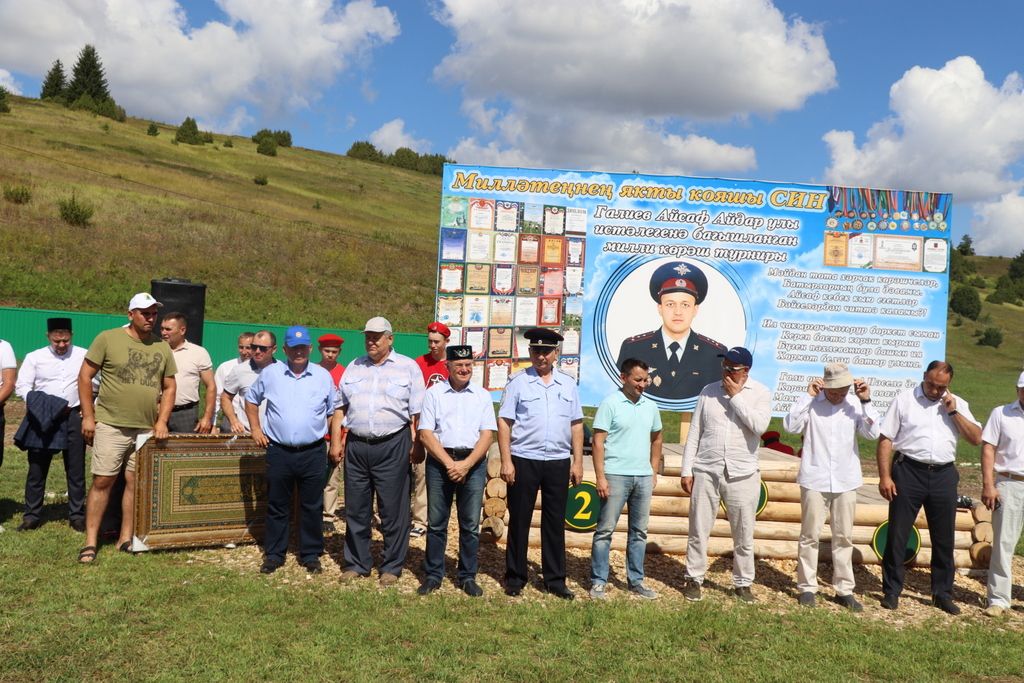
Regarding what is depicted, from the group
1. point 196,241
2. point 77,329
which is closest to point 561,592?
point 77,329

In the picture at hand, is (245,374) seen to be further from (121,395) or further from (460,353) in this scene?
(460,353)

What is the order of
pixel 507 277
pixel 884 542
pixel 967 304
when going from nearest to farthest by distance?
1. pixel 884 542
2. pixel 507 277
3. pixel 967 304

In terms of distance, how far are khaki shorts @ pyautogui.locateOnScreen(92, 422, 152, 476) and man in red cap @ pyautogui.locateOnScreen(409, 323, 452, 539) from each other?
7.75ft

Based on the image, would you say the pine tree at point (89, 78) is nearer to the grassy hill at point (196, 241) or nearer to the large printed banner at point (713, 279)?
the grassy hill at point (196, 241)

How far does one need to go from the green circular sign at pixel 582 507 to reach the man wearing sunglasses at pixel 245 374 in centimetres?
306

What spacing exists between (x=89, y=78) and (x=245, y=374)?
90448mm

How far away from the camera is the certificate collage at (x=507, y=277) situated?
8883 millimetres

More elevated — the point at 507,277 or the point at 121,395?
the point at 507,277

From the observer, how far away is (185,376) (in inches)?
292

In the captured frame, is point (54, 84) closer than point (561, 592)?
No

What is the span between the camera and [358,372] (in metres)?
6.56

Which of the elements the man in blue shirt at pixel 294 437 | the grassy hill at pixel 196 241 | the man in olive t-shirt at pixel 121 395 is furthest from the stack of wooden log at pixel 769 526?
the grassy hill at pixel 196 241

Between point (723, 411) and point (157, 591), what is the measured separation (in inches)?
174

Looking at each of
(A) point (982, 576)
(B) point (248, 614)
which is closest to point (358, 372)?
(B) point (248, 614)
